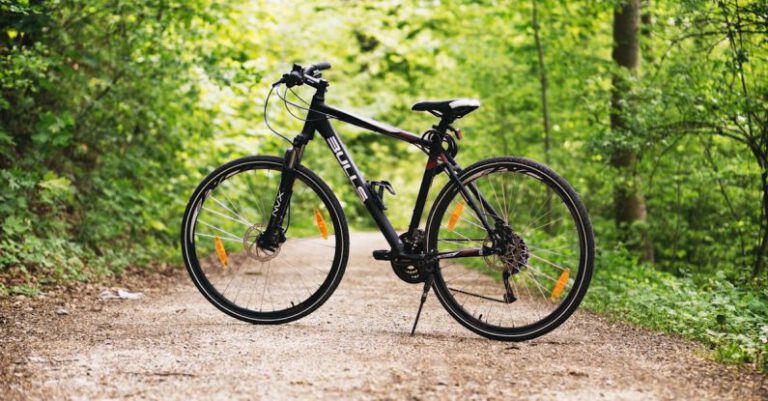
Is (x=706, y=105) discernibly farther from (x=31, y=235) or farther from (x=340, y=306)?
(x=31, y=235)

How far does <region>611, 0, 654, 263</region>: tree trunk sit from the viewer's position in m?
8.19

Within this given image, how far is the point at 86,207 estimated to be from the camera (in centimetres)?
727

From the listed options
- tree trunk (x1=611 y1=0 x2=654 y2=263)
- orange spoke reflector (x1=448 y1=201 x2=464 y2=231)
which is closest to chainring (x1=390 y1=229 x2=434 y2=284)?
orange spoke reflector (x1=448 y1=201 x2=464 y2=231)

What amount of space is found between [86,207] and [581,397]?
578 centimetres

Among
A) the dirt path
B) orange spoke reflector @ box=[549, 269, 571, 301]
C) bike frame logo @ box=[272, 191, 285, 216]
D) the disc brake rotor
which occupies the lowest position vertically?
the dirt path

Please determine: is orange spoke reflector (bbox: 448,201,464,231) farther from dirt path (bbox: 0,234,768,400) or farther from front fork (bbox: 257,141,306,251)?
front fork (bbox: 257,141,306,251)

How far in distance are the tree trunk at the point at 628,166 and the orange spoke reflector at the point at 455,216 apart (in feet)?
14.6

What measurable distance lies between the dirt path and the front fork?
509mm

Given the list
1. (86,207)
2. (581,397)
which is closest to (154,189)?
(86,207)

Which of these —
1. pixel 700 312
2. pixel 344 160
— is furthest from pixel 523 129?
pixel 344 160

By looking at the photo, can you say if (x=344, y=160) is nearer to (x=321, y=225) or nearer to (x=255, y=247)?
(x=321, y=225)

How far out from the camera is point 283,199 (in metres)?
4.39

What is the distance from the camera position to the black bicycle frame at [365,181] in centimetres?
408

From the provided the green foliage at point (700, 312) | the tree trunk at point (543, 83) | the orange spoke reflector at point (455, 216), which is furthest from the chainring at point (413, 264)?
the tree trunk at point (543, 83)
